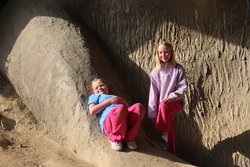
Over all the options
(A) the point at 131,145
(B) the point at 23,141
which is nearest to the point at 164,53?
(A) the point at 131,145

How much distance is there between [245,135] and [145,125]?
3.51 feet

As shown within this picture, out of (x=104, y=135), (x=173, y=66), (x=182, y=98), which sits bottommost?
(x=104, y=135)

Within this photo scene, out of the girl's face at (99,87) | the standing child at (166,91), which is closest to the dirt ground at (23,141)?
the girl's face at (99,87)

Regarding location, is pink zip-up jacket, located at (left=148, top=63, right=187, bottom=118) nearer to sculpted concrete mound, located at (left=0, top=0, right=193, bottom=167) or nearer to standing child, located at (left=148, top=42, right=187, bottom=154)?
standing child, located at (left=148, top=42, right=187, bottom=154)

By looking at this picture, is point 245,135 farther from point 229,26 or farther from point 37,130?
point 37,130

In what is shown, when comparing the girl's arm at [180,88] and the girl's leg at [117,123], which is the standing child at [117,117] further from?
the girl's arm at [180,88]

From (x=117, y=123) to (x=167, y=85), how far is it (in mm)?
761

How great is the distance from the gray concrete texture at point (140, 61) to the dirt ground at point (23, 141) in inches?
4.2

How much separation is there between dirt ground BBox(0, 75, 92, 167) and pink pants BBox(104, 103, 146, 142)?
436mm

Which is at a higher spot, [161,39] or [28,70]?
[161,39]

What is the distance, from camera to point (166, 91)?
4.30 metres

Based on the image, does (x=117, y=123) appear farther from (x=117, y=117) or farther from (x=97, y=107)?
Answer: (x=97, y=107)

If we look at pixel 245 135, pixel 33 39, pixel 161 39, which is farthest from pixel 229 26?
pixel 33 39

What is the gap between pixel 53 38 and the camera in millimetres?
4930
